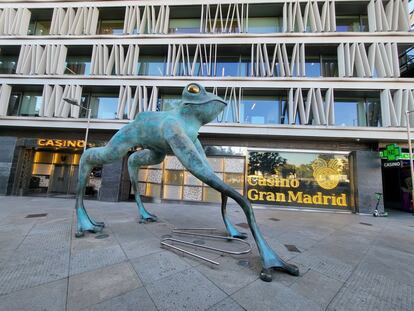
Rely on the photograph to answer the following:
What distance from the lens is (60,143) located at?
14.6 metres

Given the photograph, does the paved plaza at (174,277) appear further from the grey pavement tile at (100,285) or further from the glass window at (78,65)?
the glass window at (78,65)

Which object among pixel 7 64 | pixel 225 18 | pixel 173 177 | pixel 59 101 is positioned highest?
pixel 225 18

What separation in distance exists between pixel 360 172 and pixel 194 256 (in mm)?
13802

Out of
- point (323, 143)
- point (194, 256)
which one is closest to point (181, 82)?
point (323, 143)

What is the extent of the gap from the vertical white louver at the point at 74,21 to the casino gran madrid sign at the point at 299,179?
15954 millimetres

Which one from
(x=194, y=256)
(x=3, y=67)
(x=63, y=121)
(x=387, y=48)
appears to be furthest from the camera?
(x=3, y=67)

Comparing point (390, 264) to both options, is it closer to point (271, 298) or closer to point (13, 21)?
point (271, 298)

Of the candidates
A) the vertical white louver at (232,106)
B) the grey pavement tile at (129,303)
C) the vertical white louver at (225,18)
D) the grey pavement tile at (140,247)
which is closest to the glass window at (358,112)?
the vertical white louver at (232,106)

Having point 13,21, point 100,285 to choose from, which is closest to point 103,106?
point 13,21

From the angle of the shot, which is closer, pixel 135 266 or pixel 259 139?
pixel 135 266

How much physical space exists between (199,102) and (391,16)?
56.9 feet

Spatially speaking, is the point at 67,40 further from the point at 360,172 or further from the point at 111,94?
the point at 360,172

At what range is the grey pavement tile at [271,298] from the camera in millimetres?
2568

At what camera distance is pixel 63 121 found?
14.0m
